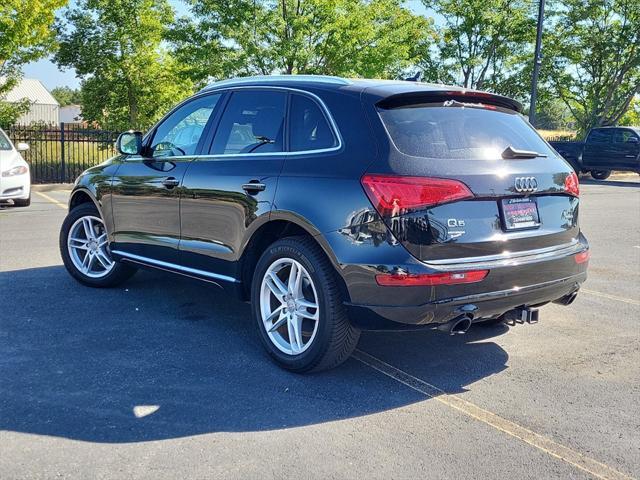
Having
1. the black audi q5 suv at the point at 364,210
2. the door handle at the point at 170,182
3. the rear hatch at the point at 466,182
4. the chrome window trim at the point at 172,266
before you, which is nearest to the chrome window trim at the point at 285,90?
the black audi q5 suv at the point at 364,210

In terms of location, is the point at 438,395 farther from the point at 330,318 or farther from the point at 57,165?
the point at 57,165

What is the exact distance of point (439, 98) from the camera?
13.1ft

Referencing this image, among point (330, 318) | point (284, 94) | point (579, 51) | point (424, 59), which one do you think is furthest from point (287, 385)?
point (579, 51)

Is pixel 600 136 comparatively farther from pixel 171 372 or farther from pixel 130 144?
pixel 171 372

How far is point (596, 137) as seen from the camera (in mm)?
23750

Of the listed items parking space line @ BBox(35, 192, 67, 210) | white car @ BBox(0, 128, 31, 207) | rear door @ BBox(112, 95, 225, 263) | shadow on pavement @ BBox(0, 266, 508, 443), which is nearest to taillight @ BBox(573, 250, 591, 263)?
shadow on pavement @ BBox(0, 266, 508, 443)

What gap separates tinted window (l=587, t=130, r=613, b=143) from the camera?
23391mm

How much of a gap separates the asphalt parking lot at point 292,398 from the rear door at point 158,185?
1.85 ft

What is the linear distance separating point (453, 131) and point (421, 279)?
985 millimetres

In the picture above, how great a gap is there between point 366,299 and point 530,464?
116cm

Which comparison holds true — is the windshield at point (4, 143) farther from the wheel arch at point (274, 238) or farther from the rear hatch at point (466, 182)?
the rear hatch at point (466, 182)

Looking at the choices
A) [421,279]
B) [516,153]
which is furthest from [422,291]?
[516,153]

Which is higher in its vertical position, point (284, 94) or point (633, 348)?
point (284, 94)

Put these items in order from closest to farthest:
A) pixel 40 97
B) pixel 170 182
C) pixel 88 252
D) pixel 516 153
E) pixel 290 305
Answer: pixel 516 153, pixel 290 305, pixel 170 182, pixel 88 252, pixel 40 97
